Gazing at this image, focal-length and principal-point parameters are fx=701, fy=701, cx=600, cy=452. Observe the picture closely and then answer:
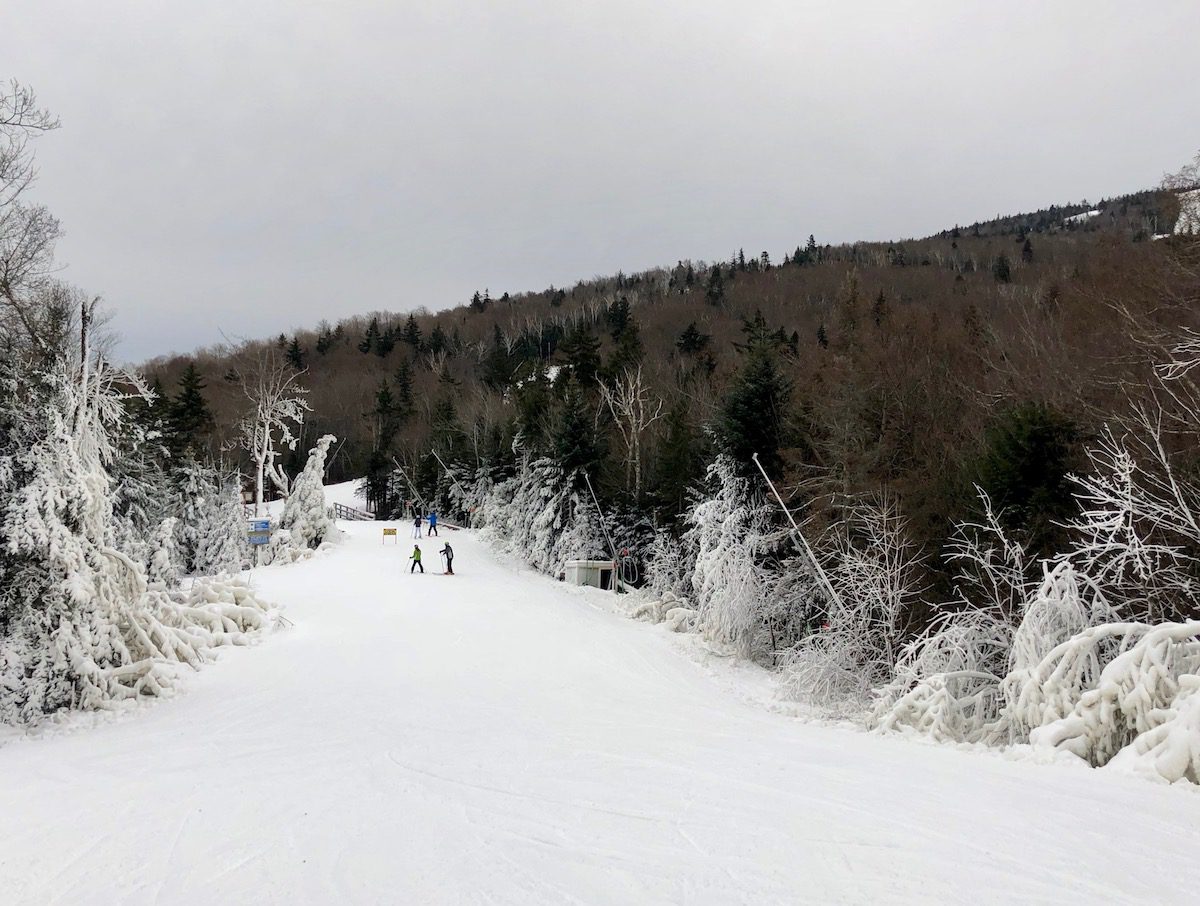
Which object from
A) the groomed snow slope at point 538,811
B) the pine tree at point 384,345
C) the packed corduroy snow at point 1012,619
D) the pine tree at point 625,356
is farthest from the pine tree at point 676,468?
the pine tree at point 384,345

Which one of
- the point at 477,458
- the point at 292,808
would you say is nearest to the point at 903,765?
the point at 292,808

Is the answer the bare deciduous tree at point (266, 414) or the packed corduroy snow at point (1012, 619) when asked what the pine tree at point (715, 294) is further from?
the packed corduroy snow at point (1012, 619)

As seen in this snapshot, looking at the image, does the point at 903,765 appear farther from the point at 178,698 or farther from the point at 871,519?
the point at 178,698

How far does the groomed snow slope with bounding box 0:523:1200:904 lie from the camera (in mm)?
4512

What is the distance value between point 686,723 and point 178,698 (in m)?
8.00

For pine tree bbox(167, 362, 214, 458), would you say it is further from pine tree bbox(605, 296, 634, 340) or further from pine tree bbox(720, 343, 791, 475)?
pine tree bbox(605, 296, 634, 340)

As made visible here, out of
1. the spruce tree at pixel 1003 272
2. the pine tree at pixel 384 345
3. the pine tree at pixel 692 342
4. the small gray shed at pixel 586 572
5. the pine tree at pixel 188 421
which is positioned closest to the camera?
the small gray shed at pixel 586 572

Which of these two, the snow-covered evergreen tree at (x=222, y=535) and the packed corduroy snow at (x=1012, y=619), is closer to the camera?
the packed corduroy snow at (x=1012, y=619)

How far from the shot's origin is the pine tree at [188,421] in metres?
36.9

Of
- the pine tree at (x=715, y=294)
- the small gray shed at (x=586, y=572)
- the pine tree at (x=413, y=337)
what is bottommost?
the small gray shed at (x=586, y=572)

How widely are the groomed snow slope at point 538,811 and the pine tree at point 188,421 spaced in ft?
98.6

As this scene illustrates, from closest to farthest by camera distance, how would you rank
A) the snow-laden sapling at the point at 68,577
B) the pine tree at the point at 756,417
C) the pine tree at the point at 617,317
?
the snow-laden sapling at the point at 68,577 < the pine tree at the point at 756,417 < the pine tree at the point at 617,317

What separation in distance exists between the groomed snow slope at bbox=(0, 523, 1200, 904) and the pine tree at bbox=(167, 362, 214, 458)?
30.1 meters

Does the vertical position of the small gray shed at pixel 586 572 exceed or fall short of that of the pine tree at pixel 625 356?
it falls short
